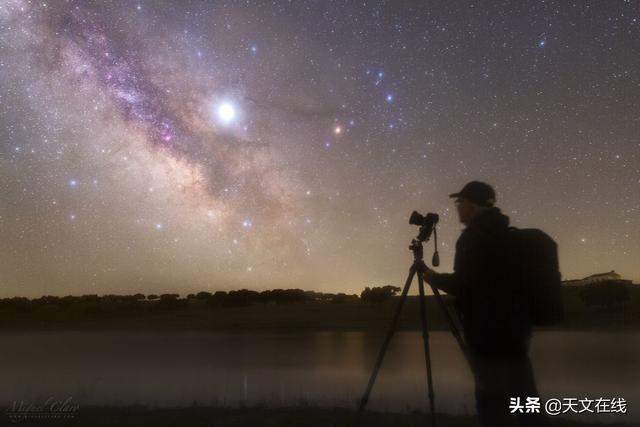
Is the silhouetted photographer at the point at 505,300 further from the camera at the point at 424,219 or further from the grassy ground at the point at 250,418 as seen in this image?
the grassy ground at the point at 250,418

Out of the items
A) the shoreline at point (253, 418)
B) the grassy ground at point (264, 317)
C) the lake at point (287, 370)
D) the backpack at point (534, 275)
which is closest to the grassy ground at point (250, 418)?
the shoreline at point (253, 418)

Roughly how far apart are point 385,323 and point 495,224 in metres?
26.1

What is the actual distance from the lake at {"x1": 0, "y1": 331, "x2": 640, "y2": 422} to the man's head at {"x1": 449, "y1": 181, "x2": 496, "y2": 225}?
4980 mm

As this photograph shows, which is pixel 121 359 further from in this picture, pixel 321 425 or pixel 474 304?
pixel 474 304

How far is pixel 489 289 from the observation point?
319 cm

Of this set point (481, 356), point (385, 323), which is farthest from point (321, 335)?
point (481, 356)

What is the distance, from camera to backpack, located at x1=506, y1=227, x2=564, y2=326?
314 centimetres

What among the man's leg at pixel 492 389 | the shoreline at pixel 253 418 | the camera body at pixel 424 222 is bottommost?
the shoreline at pixel 253 418

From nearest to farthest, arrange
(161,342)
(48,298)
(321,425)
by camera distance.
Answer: (321,425), (161,342), (48,298)

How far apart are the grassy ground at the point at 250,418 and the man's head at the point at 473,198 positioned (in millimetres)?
3650

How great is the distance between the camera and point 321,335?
24.4 metres

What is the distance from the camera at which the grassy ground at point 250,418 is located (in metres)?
5.93

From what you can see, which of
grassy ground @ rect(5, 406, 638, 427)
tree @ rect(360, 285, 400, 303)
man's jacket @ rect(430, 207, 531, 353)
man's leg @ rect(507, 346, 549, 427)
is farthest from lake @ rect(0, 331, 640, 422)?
tree @ rect(360, 285, 400, 303)

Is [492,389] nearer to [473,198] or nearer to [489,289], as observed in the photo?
[489,289]
